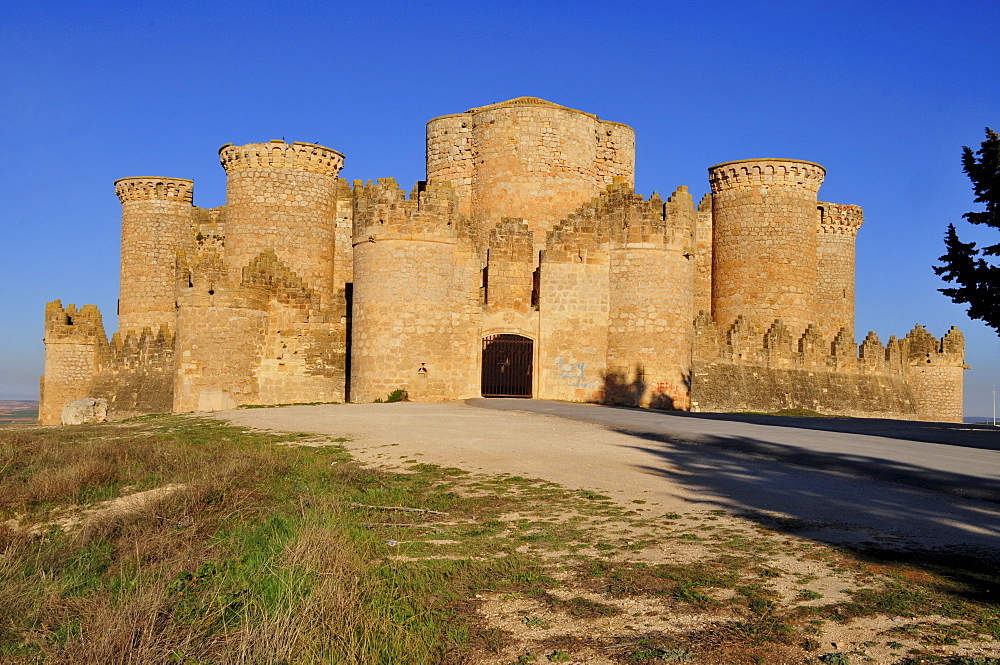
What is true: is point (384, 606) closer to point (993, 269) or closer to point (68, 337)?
point (993, 269)

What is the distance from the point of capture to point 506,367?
92.8ft

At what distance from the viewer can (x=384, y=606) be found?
6465 mm

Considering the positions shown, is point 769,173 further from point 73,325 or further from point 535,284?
point 73,325

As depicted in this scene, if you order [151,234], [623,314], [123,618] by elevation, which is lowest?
[123,618]

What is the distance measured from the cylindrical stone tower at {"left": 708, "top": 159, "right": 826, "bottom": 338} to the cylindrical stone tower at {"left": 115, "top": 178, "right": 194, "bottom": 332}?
2057cm

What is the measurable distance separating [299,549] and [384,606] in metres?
1.24

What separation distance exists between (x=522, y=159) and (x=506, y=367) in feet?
20.5

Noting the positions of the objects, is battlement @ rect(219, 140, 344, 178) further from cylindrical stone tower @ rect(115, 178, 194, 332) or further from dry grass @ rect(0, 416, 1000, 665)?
dry grass @ rect(0, 416, 1000, 665)

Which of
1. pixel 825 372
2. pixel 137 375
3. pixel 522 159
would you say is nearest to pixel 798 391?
pixel 825 372

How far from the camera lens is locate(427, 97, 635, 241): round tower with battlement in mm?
27312

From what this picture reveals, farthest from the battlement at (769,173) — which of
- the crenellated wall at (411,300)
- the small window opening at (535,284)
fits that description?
the crenellated wall at (411,300)

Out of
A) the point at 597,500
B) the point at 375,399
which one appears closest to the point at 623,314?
the point at 375,399

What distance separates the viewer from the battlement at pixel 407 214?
25078 mm

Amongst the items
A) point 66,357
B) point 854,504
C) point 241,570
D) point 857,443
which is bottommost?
point 241,570
